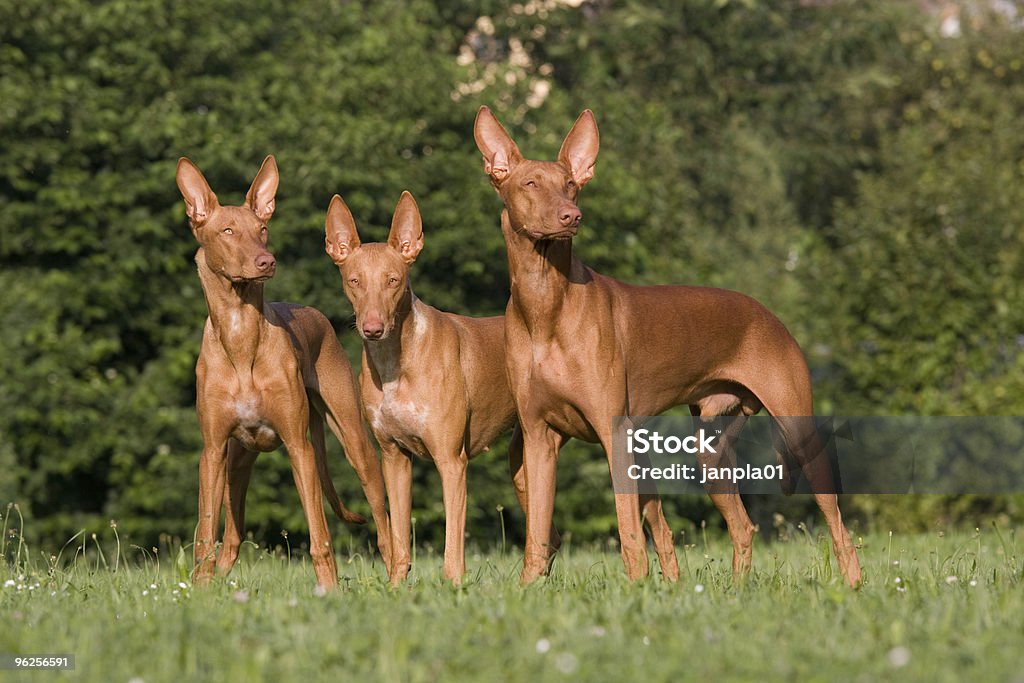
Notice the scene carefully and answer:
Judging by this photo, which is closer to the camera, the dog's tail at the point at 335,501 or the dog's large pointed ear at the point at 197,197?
the dog's large pointed ear at the point at 197,197

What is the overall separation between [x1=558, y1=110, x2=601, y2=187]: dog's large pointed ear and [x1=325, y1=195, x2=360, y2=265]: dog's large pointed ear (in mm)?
1240

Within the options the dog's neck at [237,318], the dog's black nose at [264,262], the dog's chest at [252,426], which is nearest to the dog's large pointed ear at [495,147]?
the dog's black nose at [264,262]

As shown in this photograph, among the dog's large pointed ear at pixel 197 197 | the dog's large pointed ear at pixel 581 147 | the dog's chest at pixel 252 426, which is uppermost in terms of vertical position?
the dog's large pointed ear at pixel 581 147

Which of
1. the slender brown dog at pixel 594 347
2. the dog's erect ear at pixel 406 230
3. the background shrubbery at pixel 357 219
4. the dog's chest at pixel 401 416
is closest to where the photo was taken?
the slender brown dog at pixel 594 347

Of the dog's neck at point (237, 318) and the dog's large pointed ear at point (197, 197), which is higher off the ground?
the dog's large pointed ear at point (197, 197)

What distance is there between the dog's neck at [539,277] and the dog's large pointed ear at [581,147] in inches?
18.1

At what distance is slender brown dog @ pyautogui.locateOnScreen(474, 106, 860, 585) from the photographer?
7.05 meters

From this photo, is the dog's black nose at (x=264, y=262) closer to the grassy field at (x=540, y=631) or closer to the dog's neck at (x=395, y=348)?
the dog's neck at (x=395, y=348)

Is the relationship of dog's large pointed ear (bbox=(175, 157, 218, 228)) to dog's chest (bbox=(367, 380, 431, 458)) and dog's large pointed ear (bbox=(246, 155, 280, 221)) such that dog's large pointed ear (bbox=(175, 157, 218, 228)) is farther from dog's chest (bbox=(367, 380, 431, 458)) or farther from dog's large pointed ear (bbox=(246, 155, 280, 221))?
dog's chest (bbox=(367, 380, 431, 458))

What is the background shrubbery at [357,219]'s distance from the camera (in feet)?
47.3

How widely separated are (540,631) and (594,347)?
6.87ft

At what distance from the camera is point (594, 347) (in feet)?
23.3

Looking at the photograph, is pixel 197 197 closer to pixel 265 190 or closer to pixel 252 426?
pixel 265 190
